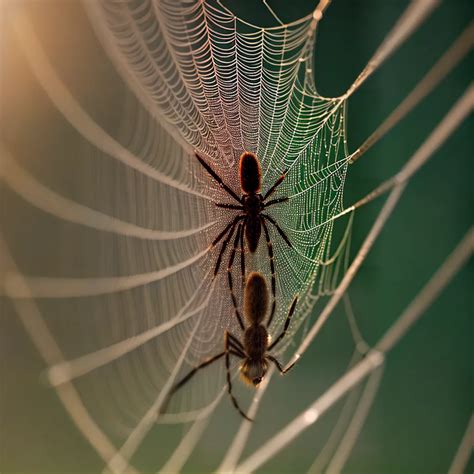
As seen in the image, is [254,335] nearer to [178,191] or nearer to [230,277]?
[230,277]

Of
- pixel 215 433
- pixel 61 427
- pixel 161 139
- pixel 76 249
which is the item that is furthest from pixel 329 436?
pixel 161 139

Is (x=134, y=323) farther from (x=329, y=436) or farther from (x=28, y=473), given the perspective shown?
(x=329, y=436)

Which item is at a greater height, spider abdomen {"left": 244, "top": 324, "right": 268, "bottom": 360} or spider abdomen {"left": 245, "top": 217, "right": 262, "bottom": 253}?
spider abdomen {"left": 245, "top": 217, "right": 262, "bottom": 253}

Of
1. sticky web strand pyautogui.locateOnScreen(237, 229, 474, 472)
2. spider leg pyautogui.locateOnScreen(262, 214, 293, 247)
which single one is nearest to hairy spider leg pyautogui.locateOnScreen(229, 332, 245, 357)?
spider leg pyautogui.locateOnScreen(262, 214, 293, 247)

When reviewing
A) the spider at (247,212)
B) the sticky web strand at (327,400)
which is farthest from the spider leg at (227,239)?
the sticky web strand at (327,400)

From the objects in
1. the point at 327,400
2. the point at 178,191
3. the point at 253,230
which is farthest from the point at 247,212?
the point at 327,400

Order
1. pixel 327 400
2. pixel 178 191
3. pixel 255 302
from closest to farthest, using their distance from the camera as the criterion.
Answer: pixel 255 302, pixel 178 191, pixel 327 400

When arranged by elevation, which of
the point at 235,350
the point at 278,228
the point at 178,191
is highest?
the point at 178,191

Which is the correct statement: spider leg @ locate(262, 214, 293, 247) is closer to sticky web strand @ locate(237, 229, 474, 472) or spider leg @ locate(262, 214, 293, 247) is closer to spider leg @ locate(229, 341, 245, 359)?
spider leg @ locate(229, 341, 245, 359)

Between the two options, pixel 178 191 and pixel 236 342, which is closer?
pixel 236 342
